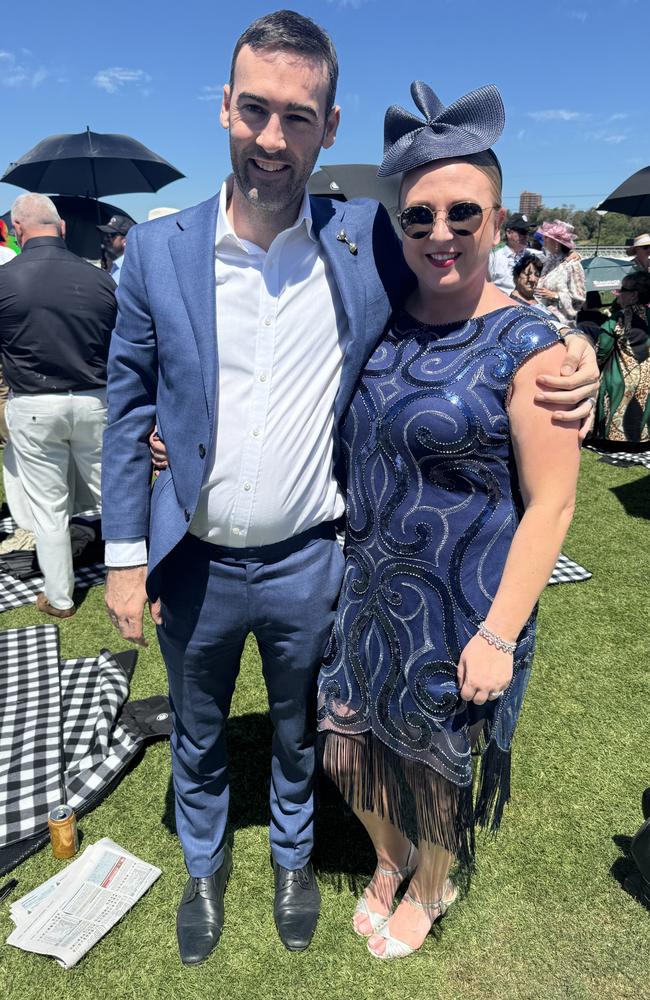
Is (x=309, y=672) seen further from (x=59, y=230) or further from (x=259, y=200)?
(x=59, y=230)

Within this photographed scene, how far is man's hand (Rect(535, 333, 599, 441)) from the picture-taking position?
1432 mm

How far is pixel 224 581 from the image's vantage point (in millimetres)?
1842

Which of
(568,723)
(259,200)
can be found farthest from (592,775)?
(259,200)

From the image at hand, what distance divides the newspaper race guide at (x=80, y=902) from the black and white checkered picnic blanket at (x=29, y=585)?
2.20m

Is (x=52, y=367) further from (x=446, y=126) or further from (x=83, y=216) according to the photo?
(x=83, y=216)

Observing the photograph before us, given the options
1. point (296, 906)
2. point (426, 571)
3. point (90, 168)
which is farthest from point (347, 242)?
point (90, 168)

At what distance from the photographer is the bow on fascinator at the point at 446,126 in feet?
4.82

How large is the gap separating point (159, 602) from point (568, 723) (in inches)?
84.0

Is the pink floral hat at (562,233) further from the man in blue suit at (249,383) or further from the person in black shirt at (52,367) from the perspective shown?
the man in blue suit at (249,383)

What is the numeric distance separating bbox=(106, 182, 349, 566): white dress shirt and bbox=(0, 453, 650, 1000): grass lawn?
4.49 feet

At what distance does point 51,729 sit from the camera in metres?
3.03

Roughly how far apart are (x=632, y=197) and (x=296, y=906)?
29.1 ft

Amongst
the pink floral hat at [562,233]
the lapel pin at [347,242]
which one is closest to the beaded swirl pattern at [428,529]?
the lapel pin at [347,242]

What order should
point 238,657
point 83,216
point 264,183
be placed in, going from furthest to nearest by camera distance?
point 83,216 < point 238,657 < point 264,183
